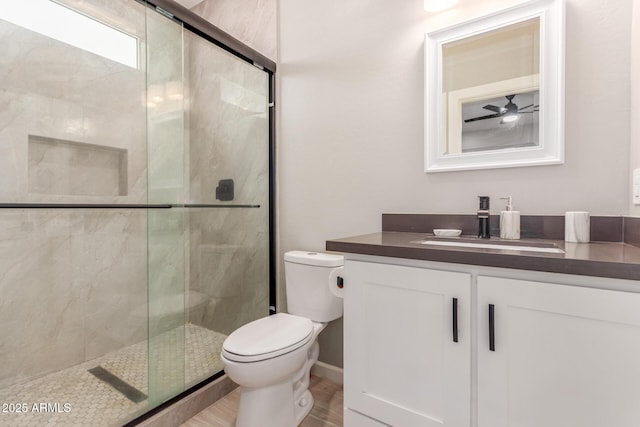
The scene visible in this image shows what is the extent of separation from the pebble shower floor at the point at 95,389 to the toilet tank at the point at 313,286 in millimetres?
594

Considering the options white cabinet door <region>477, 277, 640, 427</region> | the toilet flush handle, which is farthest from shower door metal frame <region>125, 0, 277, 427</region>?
white cabinet door <region>477, 277, 640, 427</region>

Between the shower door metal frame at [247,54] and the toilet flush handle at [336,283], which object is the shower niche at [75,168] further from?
the toilet flush handle at [336,283]

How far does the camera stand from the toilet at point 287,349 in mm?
1241

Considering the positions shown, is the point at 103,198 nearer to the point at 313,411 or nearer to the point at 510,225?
the point at 313,411

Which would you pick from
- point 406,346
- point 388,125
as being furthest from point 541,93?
point 406,346

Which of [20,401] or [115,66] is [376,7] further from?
[20,401]

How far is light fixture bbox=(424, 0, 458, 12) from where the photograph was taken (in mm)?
1417

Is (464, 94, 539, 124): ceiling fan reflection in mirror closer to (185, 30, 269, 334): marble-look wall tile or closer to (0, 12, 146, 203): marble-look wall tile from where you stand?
(185, 30, 269, 334): marble-look wall tile

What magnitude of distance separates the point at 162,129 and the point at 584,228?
186cm

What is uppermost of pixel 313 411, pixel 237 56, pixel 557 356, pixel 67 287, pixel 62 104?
pixel 237 56

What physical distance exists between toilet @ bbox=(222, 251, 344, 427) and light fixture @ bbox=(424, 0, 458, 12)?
1.30 m

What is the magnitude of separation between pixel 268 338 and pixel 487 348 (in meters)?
0.88

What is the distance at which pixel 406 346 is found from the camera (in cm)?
97

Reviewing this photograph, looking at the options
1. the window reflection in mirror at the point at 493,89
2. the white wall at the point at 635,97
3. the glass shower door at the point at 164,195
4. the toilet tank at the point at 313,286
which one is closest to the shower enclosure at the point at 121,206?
the glass shower door at the point at 164,195
